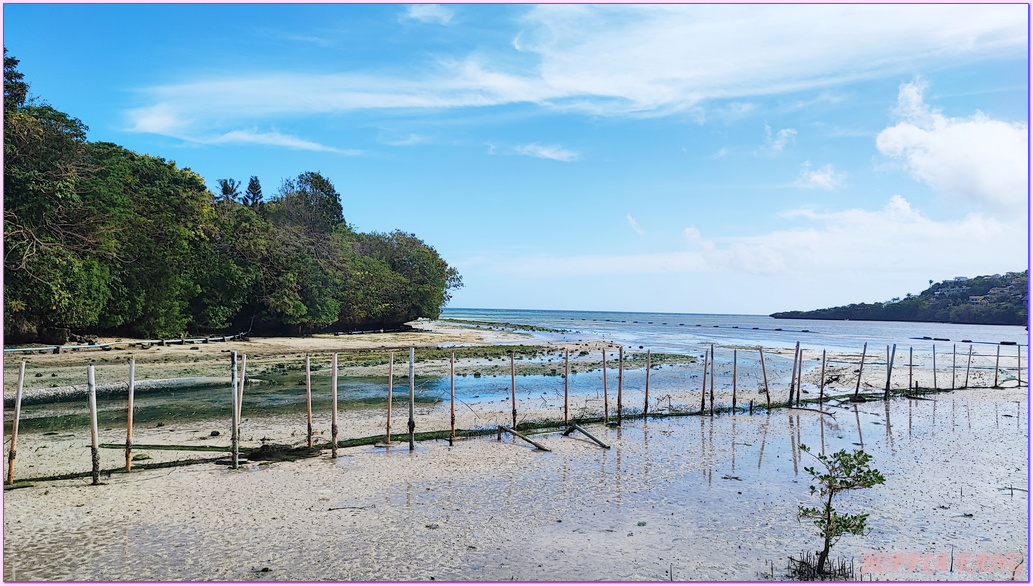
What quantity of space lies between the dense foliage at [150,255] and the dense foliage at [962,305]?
215 ft

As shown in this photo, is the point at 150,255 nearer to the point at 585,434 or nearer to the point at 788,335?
the point at 585,434

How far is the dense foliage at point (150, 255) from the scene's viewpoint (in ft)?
72.4

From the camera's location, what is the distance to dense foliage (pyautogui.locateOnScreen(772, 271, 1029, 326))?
80.1 metres

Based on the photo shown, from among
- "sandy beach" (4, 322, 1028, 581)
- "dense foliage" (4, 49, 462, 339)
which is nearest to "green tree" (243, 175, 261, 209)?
"dense foliage" (4, 49, 462, 339)

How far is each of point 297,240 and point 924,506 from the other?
37909 mm

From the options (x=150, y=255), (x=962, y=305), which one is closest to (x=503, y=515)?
(x=150, y=255)

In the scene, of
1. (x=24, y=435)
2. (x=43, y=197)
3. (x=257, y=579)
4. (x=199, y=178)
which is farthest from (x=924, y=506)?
(x=199, y=178)

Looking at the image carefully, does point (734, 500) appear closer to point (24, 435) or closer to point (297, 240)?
point (24, 435)

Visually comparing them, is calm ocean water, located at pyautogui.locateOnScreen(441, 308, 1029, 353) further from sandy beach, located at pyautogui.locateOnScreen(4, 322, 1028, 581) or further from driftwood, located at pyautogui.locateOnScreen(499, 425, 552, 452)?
driftwood, located at pyautogui.locateOnScreen(499, 425, 552, 452)

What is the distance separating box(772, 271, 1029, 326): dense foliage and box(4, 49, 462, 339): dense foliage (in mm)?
65681

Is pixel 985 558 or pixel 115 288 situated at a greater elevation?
pixel 115 288

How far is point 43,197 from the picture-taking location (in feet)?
72.6

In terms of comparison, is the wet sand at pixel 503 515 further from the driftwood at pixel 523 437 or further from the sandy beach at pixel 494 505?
the driftwood at pixel 523 437

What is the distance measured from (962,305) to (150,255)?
103502 mm
